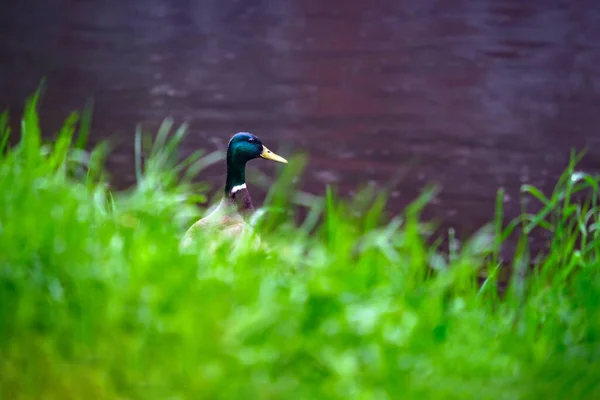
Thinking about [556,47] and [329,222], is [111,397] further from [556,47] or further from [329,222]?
[556,47]

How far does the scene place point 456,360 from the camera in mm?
1879

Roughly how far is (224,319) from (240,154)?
3061mm

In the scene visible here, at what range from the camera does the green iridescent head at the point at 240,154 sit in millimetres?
4703

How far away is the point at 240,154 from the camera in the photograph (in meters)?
4.81

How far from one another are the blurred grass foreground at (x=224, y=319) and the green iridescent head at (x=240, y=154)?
2460 millimetres

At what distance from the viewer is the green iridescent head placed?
4.70 meters

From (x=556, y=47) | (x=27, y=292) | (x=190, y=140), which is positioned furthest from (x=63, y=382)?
(x=556, y=47)

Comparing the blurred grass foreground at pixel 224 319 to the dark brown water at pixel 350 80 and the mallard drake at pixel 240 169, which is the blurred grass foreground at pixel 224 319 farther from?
the dark brown water at pixel 350 80

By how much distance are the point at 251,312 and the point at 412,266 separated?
50 cm

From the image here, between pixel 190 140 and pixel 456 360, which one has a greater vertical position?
pixel 456 360

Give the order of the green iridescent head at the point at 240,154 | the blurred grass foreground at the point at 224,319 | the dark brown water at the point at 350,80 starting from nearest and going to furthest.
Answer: the blurred grass foreground at the point at 224,319
the green iridescent head at the point at 240,154
the dark brown water at the point at 350,80

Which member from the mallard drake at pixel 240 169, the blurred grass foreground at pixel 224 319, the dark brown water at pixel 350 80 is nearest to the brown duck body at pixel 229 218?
the mallard drake at pixel 240 169

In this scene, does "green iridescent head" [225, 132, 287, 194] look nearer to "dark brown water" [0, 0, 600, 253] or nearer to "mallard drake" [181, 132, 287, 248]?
"mallard drake" [181, 132, 287, 248]

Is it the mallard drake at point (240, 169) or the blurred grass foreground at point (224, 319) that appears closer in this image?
the blurred grass foreground at point (224, 319)
